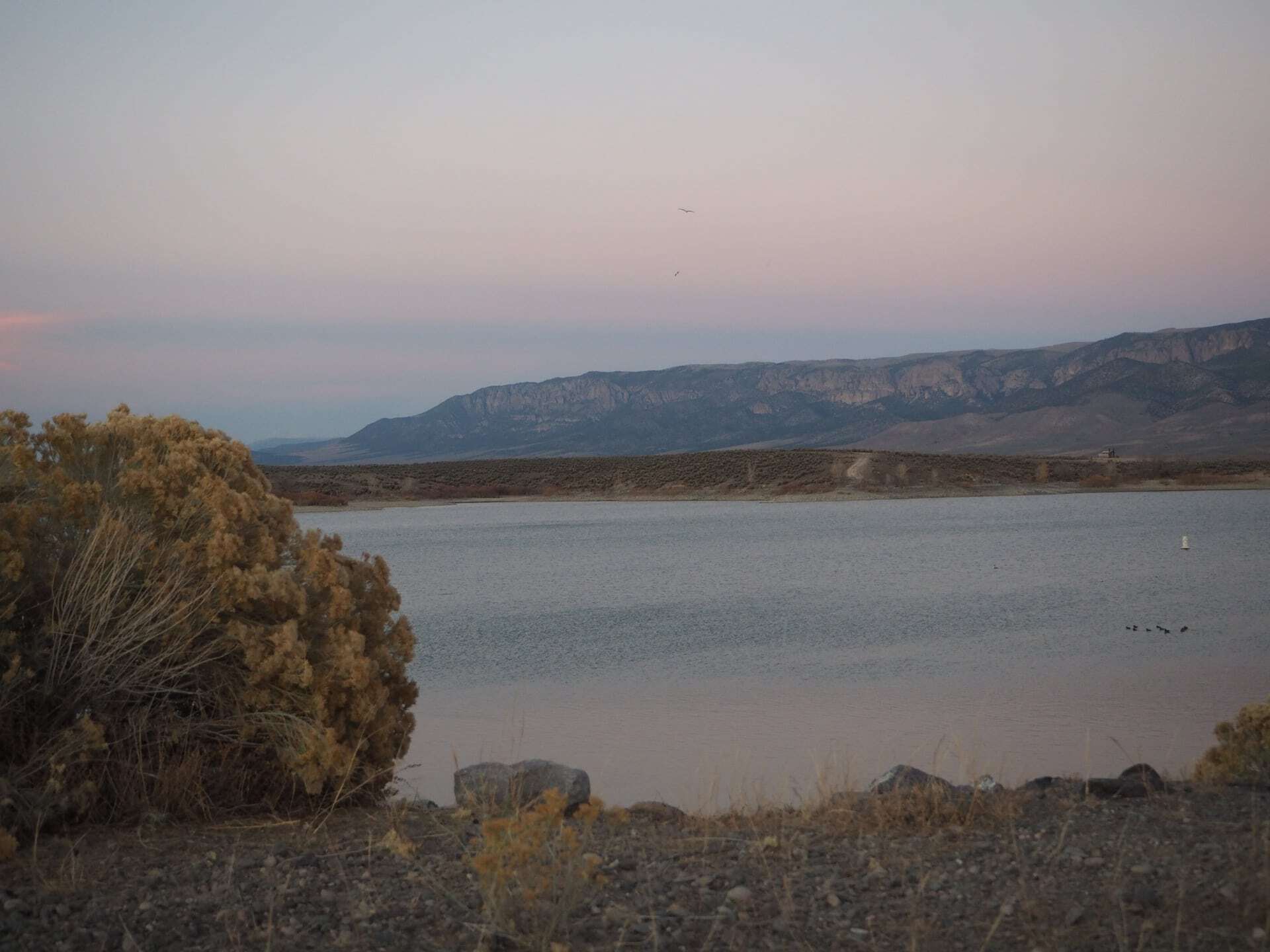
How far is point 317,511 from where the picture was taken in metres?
60.7

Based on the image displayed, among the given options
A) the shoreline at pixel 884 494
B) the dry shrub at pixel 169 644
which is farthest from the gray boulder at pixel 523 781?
the shoreline at pixel 884 494

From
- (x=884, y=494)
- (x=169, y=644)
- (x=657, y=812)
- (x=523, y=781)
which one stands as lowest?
(x=884, y=494)

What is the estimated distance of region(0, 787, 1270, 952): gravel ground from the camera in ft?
13.0

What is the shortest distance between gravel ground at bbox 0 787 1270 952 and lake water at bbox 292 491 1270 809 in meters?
1.46

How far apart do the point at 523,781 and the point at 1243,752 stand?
4.16 metres

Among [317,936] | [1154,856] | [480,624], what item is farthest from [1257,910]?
[480,624]

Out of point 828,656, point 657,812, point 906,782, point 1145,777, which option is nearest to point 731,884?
point 657,812

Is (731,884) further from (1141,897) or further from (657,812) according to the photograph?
(657,812)

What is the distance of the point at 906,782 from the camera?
6422 mm

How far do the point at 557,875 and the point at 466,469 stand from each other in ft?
258

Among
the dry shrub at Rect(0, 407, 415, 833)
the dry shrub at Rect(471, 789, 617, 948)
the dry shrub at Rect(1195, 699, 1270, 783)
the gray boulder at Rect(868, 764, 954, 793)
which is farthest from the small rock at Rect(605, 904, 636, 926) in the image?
the dry shrub at Rect(1195, 699, 1270, 783)

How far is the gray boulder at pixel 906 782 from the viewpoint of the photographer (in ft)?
19.5

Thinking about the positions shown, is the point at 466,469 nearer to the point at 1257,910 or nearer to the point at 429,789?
the point at 429,789

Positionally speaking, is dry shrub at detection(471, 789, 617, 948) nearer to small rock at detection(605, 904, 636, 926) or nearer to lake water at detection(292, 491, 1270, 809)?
small rock at detection(605, 904, 636, 926)
